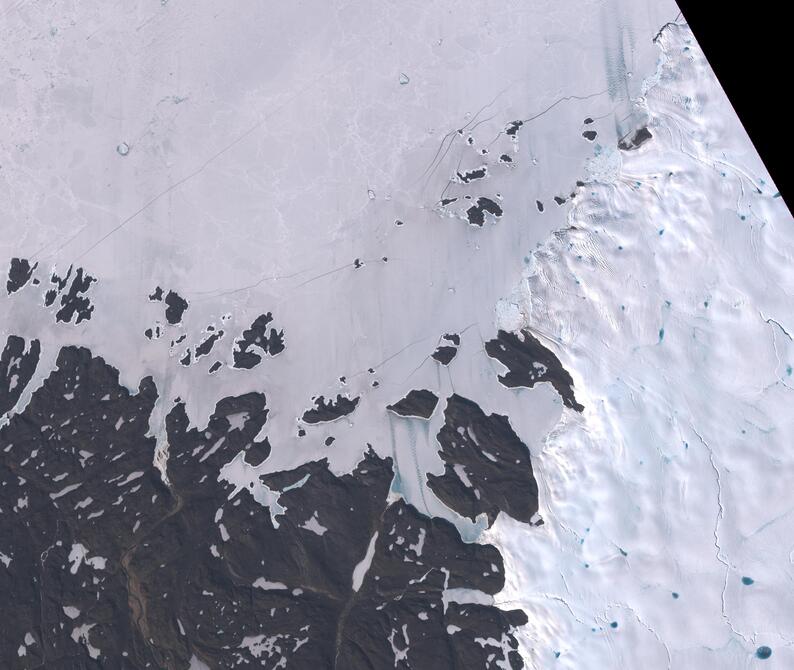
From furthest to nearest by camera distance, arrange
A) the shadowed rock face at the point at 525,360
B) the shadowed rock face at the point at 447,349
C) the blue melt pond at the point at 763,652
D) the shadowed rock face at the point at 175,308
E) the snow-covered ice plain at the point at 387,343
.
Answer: the shadowed rock face at the point at 175,308 < the shadowed rock face at the point at 447,349 < the shadowed rock face at the point at 525,360 < the snow-covered ice plain at the point at 387,343 < the blue melt pond at the point at 763,652

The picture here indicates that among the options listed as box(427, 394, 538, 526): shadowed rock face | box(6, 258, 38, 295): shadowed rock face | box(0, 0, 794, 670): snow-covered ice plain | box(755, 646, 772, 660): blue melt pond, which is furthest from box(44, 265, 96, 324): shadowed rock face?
box(755, 646, 772, 660): blue melt pond

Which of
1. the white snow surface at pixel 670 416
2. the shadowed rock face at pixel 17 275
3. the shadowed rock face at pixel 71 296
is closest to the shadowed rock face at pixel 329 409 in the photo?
the white snow surface at pixel 670 416

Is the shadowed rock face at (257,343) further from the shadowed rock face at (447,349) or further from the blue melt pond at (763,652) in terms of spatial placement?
the blue melt pond at (763,652)

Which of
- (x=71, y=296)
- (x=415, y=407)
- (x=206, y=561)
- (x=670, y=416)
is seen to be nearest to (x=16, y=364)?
(x=71, y=296)

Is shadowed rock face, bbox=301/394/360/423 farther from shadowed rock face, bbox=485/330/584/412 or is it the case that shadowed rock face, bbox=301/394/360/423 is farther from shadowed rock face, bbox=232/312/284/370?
shadowed rock face, bbox=485/330/584/412

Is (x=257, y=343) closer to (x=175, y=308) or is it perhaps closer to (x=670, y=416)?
(x=175, y=308)

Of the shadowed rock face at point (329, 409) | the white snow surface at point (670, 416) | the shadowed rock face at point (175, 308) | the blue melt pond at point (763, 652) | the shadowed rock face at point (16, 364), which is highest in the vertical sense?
the shadowed rock face at point (16, 364)
